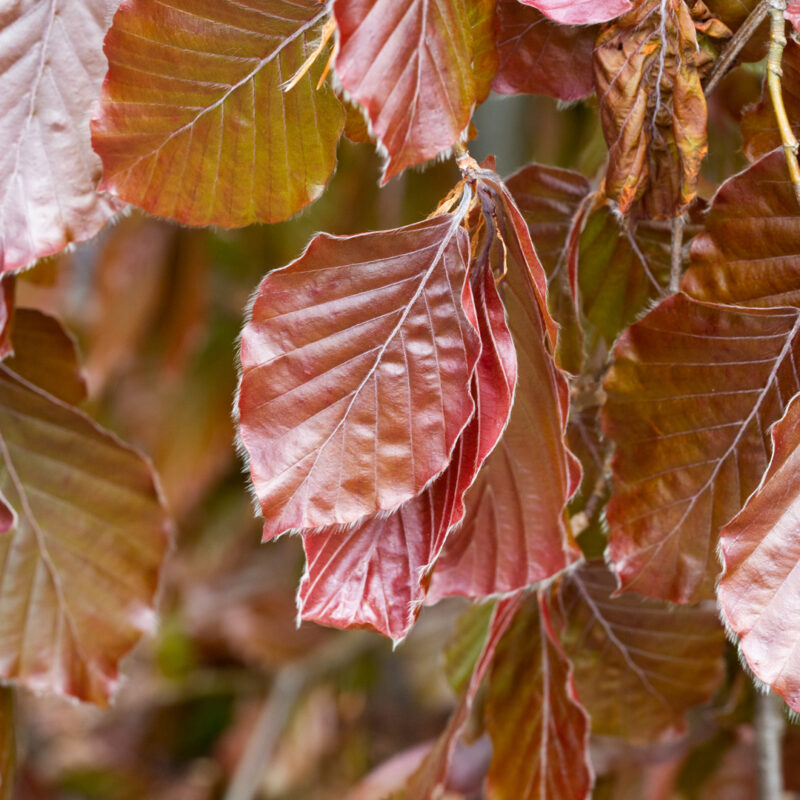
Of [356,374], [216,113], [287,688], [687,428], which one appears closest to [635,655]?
[687,428]

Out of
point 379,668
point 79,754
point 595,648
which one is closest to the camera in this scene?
point 595,648

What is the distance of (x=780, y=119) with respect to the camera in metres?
0.36

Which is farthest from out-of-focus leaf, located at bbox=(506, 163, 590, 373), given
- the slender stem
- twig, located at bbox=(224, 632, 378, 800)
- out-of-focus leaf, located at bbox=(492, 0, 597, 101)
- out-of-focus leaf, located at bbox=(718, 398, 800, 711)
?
twig, located at bbox=(224, 632, 378, 800)

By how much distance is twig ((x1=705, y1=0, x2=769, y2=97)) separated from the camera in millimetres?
382

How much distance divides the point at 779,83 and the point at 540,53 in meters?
0.12

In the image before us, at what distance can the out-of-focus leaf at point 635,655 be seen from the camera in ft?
1.93

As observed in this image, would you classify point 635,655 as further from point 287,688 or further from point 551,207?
point 287,688

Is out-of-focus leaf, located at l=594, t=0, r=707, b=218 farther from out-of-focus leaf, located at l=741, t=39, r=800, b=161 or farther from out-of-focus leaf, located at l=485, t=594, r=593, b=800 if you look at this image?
out-of-focus leaf, located at l=485, t=594, r=593, b=800

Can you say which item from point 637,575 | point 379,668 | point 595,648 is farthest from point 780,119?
point 379,668

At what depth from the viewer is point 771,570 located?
34 cm

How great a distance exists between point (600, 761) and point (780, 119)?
63cm

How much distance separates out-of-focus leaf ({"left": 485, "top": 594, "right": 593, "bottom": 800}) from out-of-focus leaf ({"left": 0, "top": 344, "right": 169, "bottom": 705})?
241mm

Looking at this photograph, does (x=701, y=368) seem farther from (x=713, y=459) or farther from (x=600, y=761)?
(x=600, y=761)

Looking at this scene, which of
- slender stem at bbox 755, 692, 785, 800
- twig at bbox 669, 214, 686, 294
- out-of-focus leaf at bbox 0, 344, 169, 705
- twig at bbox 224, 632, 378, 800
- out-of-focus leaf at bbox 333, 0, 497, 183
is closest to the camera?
out-of-focus leaf at bbox 333, 0, 497, 183
